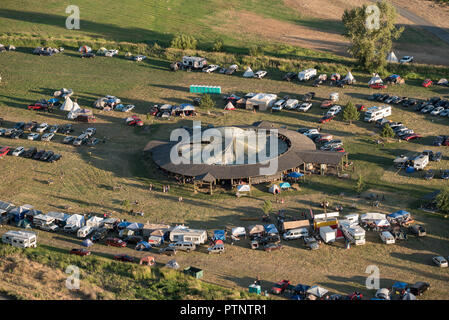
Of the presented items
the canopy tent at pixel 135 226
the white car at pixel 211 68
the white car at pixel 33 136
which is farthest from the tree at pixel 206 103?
the canopy tent at pixel 135 226

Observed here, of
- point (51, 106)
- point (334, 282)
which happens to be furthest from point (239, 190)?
point (51, 106)

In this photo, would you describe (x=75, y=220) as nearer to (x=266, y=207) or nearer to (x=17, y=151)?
(x=266, y=207)

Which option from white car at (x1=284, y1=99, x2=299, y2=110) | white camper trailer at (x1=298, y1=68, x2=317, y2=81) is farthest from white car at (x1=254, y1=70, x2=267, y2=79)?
white car at (x1=284, y1=99, x2=299, y2=110)

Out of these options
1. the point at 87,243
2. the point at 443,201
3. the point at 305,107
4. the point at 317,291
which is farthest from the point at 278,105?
the point at 317,291

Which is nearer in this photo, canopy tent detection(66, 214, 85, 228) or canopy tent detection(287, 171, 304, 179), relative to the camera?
canopy tent detection(66, 214, 85, 228)

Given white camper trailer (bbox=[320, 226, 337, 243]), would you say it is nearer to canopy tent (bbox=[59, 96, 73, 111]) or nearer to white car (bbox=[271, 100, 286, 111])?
white car (bbox=[271, 100, 286, 111])

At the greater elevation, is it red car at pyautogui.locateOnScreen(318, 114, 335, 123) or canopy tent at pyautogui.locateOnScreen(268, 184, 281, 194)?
red car at pyautogui.locateOnScreen(318, 114, 335, 123)

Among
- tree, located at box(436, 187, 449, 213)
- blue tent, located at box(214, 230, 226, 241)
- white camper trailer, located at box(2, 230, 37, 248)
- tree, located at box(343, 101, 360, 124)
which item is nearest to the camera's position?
white camper trailer, located at box(2, 230, 37, 248)
